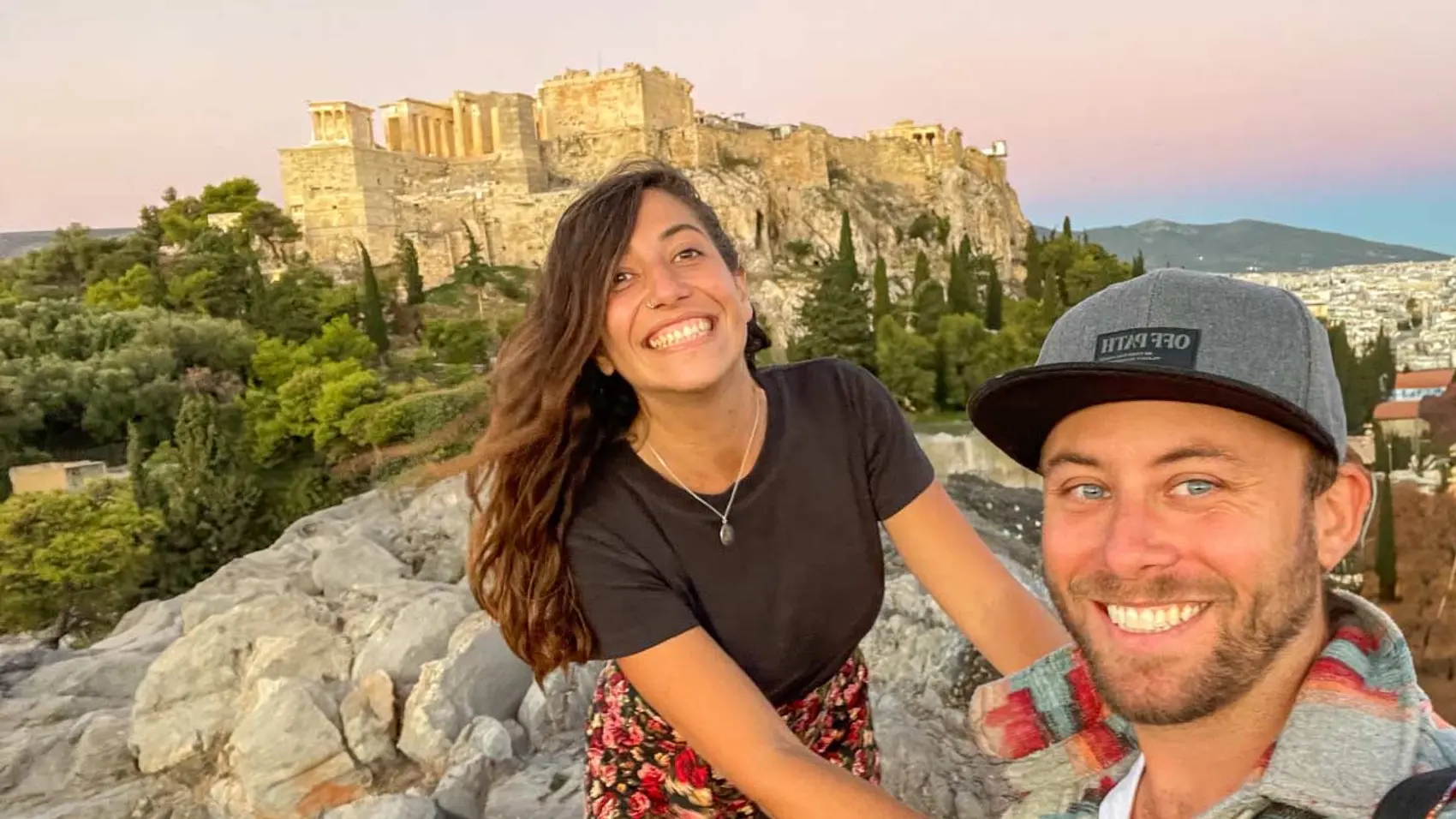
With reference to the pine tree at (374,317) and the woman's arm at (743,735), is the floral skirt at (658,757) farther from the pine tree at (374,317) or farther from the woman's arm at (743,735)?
the pine tree at (374,317)

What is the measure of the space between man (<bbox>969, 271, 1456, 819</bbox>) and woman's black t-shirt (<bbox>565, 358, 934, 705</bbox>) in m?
0.66

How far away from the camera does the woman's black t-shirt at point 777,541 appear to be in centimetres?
146

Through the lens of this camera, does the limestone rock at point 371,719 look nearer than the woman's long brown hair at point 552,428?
No

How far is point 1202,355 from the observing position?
80cm

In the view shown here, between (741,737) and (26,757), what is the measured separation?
189 inches

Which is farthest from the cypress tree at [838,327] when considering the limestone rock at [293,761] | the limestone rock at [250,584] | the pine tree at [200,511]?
the limestone rock at [293,761]

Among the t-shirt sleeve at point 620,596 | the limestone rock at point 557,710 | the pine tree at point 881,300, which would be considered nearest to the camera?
the t-shirt sleeve at point 620,596

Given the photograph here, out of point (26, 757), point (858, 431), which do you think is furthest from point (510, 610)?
point (26, 757)

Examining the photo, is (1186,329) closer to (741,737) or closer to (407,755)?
(741,737)

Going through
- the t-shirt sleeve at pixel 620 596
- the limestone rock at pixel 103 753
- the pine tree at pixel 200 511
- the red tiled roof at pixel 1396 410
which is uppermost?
the t-shirt sleeve at pixel 620 596

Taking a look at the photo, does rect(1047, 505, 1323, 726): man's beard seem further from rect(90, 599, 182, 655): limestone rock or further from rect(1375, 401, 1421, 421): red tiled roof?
rect(1375, 401, 1421, 421): red tiled roof

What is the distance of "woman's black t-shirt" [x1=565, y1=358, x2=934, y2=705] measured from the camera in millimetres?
1464

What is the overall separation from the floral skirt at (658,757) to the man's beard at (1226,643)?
845 millimetres

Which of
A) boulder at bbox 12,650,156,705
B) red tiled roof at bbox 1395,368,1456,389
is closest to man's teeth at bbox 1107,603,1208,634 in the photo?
boulder at bbox 12,650,156,705
